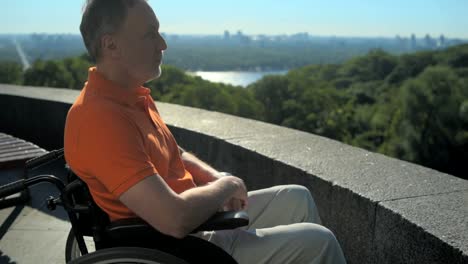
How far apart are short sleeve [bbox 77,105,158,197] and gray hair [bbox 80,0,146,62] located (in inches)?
10.6

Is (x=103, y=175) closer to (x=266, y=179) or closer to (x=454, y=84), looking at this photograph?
(x=266, y=179)

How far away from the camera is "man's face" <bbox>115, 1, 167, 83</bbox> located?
1.88 meters

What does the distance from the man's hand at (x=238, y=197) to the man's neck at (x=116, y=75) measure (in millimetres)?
491

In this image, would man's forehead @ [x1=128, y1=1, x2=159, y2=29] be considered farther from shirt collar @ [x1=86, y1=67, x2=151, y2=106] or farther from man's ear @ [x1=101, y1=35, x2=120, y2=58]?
shirt collar @ [x1=86, y1=67, x2=151, y2=106]

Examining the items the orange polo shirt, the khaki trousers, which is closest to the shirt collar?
the orange polo shirt

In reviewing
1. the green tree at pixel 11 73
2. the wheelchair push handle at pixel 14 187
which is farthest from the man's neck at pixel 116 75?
the green tree at pixel 11 73

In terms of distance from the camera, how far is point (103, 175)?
1739mm

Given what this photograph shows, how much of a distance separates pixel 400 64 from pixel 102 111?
80.5m

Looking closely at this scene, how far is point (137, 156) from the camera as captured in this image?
5.71ft

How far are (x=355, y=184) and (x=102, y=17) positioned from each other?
144 centimetres

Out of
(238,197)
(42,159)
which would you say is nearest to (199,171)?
(238,197)

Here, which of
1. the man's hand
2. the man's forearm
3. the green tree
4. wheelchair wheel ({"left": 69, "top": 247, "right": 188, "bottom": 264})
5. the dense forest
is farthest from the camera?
the green tree

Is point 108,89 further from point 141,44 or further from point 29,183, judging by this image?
point 29,183

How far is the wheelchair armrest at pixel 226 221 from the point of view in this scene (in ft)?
5.65
